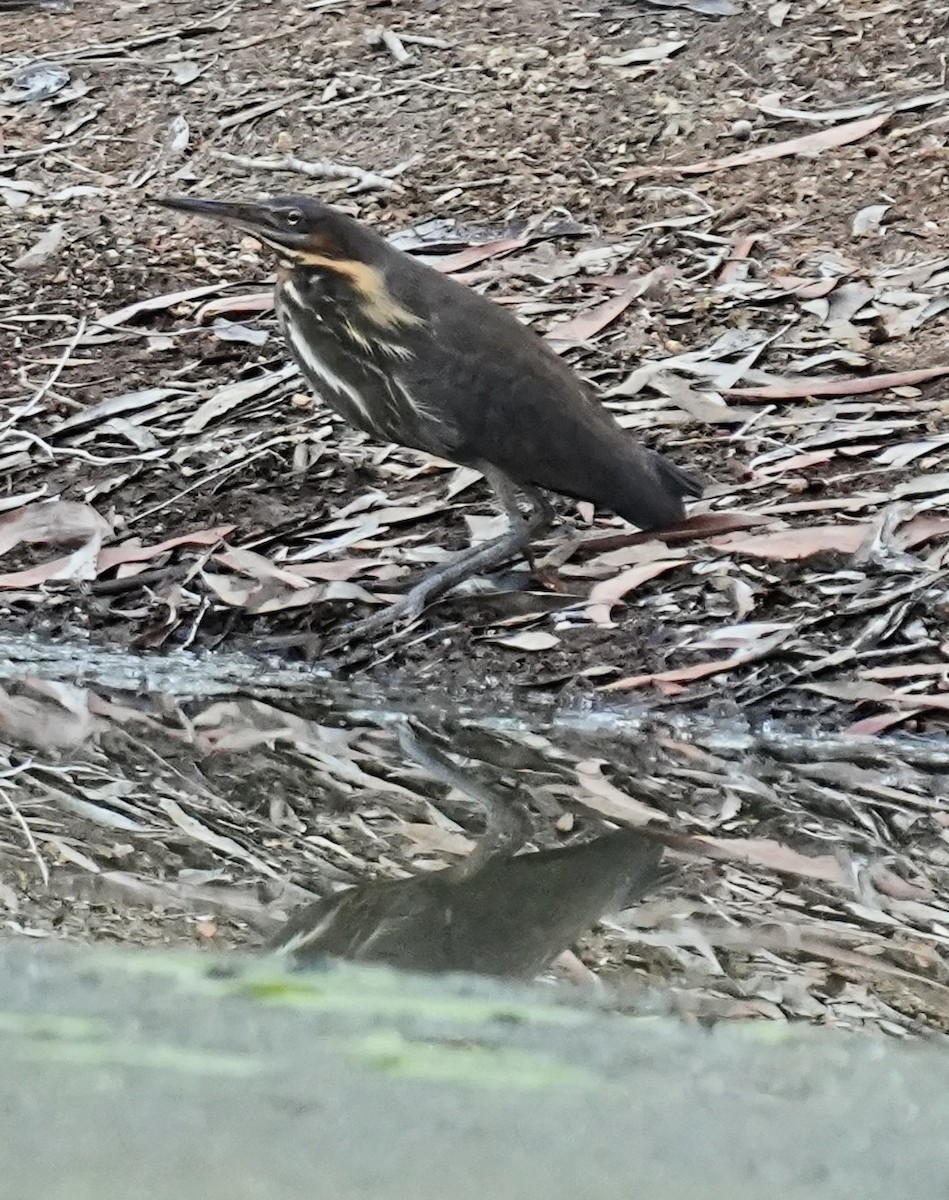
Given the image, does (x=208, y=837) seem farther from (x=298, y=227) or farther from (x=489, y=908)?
(x=298, y=227)

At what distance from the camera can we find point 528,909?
7.95 feet

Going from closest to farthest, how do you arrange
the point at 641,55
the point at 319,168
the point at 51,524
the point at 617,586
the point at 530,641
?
the point at 530,641 < the point at 617,586 < the point at 51,524 < the point at 319,168 < the point at 641,55

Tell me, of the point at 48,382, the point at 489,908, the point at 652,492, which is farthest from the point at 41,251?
the point at 489,908

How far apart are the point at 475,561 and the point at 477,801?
100 cm

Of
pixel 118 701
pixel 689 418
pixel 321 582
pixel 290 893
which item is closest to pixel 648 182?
pixel 689 418

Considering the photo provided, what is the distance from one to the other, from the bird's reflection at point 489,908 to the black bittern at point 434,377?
1.18 m

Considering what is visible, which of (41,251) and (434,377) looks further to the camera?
(41,251)

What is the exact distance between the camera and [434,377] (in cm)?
372

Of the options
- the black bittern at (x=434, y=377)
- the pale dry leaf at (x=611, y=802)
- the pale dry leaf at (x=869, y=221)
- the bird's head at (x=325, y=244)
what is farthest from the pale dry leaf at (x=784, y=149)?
the pale dry leaf at (x=611, y=802)

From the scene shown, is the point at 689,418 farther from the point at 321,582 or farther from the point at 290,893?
the point at 290,893

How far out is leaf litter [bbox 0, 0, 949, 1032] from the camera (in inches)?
144

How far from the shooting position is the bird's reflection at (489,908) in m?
2.25

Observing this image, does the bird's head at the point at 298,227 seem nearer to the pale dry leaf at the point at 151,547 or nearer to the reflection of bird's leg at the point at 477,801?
the pale dry leaf at the point at 151,547

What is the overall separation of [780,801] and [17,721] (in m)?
1.48
